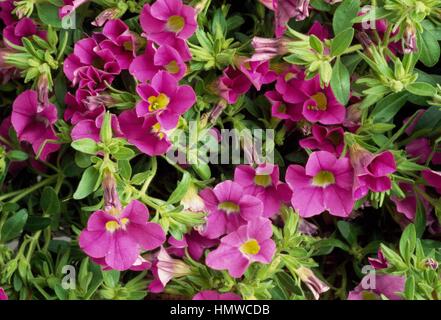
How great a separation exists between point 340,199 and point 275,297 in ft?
0.62

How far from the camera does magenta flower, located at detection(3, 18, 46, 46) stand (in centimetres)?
118

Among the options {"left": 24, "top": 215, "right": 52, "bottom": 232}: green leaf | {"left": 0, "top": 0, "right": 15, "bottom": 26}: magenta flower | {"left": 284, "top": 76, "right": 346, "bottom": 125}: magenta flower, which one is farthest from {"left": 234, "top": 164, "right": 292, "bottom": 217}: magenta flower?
{"left": 0, "top": 0, "right": 15, "bottom": 26}: magenta flower

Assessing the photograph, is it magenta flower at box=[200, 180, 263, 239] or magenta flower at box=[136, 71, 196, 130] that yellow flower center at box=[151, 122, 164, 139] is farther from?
magenta flower at box=[200, 180, 263, 239]

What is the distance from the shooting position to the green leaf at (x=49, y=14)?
1.15 metres

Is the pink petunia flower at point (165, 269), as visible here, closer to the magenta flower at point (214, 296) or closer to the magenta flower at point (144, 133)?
the magenta flower at point (214, 296)

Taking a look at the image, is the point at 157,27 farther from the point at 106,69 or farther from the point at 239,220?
the point at 239,220

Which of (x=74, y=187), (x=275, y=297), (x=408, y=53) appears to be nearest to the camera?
(x=408, y=53)

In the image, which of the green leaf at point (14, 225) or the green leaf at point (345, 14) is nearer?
the green leaf at point (345, 14)

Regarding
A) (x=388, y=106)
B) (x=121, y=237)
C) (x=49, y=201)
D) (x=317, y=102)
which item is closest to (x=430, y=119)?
(x=388, y=106)

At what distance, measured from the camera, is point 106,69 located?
1103 millimetres

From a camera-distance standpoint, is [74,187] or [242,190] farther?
[74,187]

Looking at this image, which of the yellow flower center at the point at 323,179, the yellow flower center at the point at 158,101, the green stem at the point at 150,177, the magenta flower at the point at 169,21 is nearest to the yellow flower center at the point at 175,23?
the magenta flower at the point at 169,21

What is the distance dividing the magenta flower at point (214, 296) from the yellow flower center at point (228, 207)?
0.42 feet
